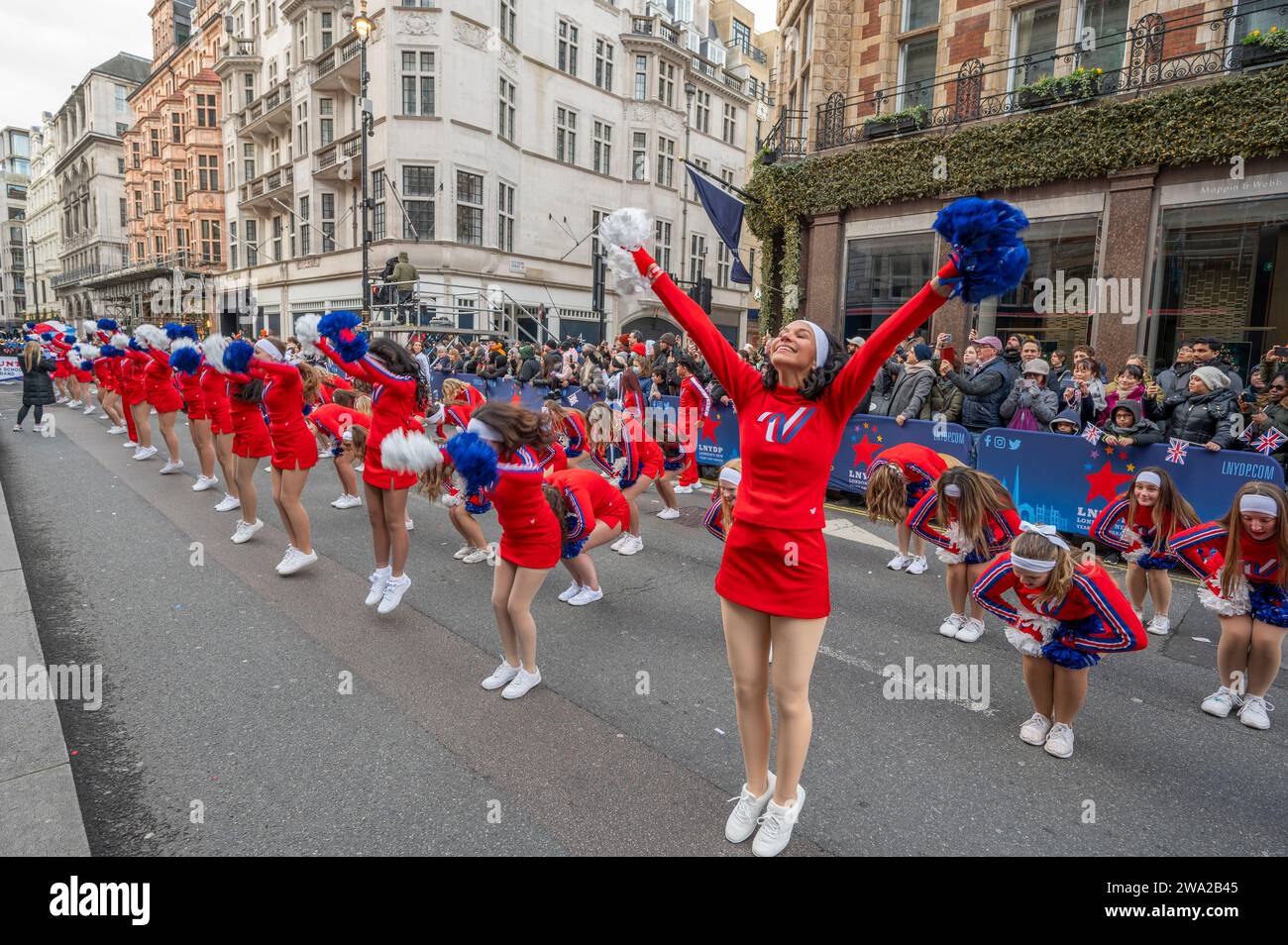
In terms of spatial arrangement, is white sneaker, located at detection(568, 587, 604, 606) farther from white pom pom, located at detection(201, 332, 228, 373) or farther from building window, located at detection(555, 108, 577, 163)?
building window, located at detection(555, 108, 577, 163)

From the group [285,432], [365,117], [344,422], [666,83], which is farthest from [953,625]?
[666,83]

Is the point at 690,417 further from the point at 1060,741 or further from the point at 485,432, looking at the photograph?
the point at 1060,741

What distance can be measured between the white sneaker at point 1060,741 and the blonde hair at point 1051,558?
696 mm

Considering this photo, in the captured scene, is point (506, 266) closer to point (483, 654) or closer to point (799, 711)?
point (483, 654)

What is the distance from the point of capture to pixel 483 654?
15.7ft

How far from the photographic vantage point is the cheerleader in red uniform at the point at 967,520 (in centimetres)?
475

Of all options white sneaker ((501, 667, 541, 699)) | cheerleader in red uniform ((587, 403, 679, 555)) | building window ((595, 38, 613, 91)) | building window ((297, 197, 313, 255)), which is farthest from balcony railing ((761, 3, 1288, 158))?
building window ((297, 197, 313, 255))

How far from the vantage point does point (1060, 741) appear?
145 inches

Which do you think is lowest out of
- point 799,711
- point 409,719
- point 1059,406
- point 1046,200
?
point 409,719

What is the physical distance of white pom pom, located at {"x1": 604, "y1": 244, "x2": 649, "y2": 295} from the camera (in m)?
2.93

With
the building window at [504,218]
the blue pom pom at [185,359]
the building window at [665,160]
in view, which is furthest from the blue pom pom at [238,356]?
the building window at [665,160]

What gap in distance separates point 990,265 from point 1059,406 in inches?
270

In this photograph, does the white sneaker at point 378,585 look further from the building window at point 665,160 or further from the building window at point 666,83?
the building window at point 666,83
